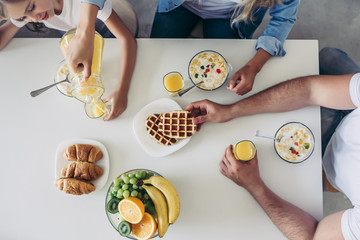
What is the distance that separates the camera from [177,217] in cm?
115

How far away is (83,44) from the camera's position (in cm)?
101

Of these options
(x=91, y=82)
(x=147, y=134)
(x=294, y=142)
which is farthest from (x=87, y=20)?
(x=294, y=142)

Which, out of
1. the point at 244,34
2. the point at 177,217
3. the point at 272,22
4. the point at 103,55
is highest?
the point at 272,22

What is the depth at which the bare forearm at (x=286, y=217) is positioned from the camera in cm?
115

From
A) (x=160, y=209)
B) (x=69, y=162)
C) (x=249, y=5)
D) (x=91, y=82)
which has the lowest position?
(x=69, y=162)

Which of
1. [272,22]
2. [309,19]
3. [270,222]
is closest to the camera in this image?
[270,222]

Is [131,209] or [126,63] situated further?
[126,63]

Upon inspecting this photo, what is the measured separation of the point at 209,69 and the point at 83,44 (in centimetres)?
55

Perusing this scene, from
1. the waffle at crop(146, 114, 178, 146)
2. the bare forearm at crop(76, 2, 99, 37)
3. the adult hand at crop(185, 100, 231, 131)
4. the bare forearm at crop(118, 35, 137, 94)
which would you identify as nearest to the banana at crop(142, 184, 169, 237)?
the waffle at crop(146, 114, 178, 146)

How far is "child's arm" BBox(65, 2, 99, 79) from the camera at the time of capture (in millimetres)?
1002

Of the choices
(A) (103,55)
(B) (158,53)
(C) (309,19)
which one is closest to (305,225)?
(B) (158,53)

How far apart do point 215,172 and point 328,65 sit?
824 mm

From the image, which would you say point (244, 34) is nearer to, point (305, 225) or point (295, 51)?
point (295, 51)

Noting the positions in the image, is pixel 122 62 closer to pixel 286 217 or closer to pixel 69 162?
pixel 69 162
